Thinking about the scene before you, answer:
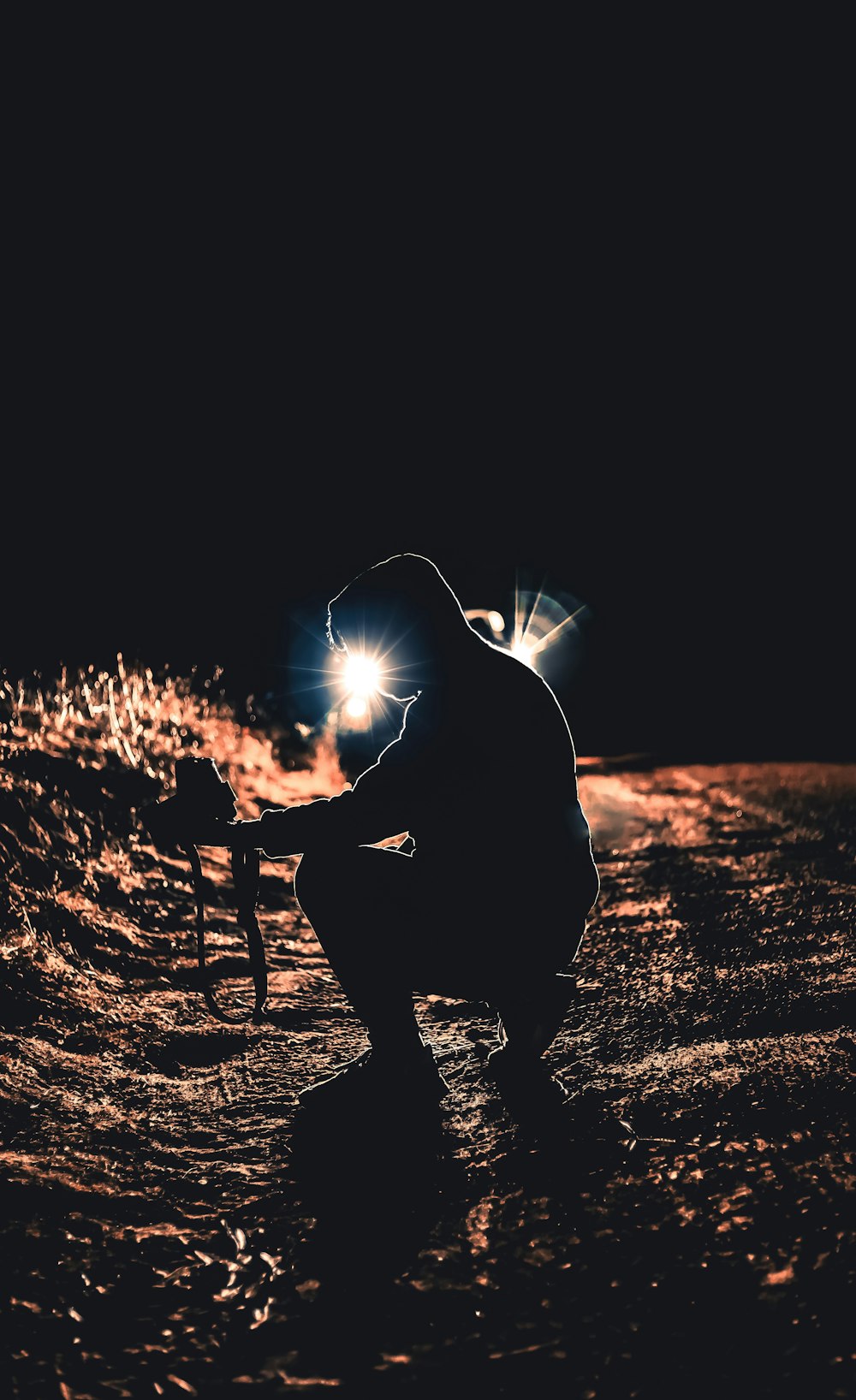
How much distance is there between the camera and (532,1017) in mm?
2396

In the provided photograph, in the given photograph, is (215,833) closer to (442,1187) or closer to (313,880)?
(313,880)

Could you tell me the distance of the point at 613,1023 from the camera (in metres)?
3.12

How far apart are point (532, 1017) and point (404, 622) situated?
1108mm

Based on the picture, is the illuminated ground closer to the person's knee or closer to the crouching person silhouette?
the crouching person silhouette

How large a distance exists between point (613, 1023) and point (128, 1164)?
64.0 inches

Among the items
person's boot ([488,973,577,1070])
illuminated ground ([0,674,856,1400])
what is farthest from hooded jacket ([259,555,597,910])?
person's boot ([488,973,577,1070])

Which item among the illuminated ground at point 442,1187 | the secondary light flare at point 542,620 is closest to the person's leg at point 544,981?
the illuminated ground at point 442,1187

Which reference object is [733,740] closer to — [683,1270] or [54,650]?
[54,650]

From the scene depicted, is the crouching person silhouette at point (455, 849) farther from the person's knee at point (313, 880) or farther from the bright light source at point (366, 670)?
the bright light source at point (366, 670)

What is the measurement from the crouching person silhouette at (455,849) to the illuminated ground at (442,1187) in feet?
0.47

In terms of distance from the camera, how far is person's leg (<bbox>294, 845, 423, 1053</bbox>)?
230 cm

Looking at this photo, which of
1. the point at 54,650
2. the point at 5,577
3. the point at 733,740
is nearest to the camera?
the point at 54,650

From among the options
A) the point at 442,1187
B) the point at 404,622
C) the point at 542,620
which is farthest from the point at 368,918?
the point at 542,620

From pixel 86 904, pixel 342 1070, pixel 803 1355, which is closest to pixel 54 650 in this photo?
pixel 86 904
